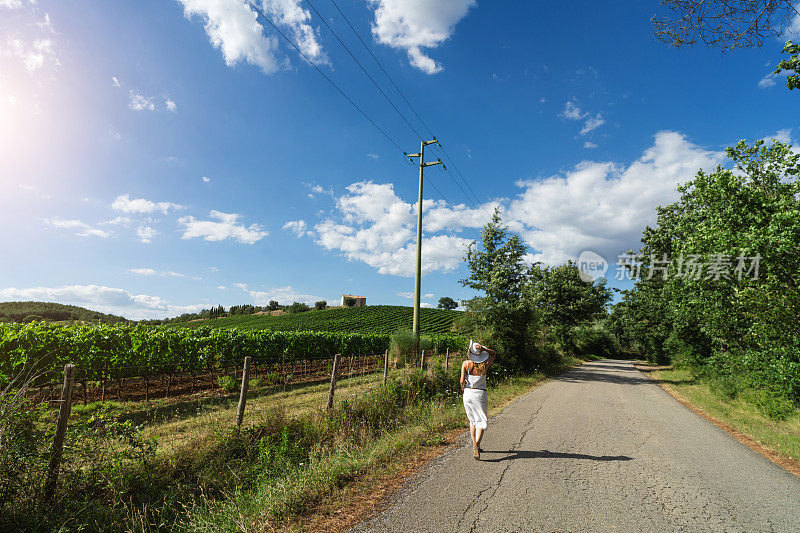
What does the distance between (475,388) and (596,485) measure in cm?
212

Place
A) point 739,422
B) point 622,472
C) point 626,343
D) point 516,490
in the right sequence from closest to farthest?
point 516,490
point 622,472
point 739,422
point 626,343

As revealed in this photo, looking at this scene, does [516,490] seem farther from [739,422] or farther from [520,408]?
[739,422]

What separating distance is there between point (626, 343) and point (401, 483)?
291 feet

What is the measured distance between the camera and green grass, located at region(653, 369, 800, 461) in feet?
24.6

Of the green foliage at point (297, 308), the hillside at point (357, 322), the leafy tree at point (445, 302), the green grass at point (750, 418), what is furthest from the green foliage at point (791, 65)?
the leafy tree at point (445, 302)

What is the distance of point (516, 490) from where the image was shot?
459 centimetres

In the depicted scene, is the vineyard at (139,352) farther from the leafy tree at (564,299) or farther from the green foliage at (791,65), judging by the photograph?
the leafy tree at (564,299)

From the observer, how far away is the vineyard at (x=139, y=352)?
11.7 m

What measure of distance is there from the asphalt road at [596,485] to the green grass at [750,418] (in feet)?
2.63

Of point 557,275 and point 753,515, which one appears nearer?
point 753,515

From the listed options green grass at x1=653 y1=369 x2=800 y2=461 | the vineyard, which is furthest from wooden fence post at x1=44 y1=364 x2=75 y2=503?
green grass at x1=653 y1=369 x2=800 y2=461

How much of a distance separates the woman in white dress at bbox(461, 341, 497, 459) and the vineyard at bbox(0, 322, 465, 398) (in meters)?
9.01

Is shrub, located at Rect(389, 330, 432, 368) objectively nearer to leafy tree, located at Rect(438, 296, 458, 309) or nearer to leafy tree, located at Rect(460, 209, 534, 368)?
leafy tree, located at Rect(460, 209, 534, 368)

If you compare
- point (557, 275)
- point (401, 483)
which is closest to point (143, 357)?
point (401, 483)
